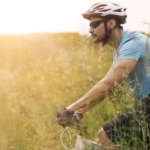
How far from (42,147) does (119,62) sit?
97.7 inches

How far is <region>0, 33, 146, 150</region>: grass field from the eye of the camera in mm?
5727

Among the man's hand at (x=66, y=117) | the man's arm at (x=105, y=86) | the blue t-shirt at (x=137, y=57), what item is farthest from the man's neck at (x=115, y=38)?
the man's hand at (x=66, y=117)

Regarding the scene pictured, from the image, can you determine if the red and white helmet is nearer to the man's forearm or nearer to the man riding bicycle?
the man riding bicycle

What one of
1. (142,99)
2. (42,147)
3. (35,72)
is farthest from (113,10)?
(35,72)

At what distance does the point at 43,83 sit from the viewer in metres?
10.6

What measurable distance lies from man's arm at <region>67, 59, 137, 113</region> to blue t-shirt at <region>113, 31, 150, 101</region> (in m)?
0.06

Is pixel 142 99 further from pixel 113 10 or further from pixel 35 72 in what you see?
pixel 35 72

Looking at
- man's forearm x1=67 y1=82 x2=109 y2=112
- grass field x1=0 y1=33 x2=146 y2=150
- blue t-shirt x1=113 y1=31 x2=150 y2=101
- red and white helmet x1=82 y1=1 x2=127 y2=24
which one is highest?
red and white helmet x1=82 y1=1 x2=127 y2=24

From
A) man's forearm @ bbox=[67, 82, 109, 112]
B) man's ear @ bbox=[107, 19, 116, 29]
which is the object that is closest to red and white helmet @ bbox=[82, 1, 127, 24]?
man's ear @ bbox=[107, 19, 116, 29]

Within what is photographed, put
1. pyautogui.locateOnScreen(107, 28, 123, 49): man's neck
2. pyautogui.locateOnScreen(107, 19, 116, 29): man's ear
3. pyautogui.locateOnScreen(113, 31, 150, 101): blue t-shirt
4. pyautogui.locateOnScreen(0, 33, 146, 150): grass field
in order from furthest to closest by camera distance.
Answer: pyautogui.locateOnScreen(0, 33, 146, 150): grass field → pyautogui.locateOnScreen(107, 19, 116, 29): man's ear → pyautogui.locateOnScreen(107, 28, 123, 49): man's neck → pyautogui.locateOnScreen(113, 31, 150, 101): blue t-shirt

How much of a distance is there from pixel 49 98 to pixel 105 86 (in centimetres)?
440

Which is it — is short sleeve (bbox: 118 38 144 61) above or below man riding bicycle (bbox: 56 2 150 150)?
above

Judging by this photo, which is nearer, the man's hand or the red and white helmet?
the man's hand

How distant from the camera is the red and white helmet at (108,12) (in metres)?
5.44
